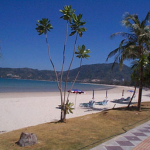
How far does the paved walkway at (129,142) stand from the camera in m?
4.05

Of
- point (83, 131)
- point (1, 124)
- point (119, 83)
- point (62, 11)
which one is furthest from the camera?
point (119, 83)

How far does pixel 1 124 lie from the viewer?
27.3ft

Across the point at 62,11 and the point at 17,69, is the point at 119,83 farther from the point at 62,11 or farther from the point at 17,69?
the point at 62,11

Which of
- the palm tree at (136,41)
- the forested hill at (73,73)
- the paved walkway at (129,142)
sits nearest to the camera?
the paved walkway at (129,142)

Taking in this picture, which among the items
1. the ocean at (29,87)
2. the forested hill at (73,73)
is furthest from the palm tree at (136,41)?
the forested hill at (73,73)

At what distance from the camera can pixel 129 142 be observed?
14.5 feet

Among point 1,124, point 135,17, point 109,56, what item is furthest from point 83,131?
point 135,17

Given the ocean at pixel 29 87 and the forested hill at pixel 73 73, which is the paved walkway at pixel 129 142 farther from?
the forested hill at pixel 73 73

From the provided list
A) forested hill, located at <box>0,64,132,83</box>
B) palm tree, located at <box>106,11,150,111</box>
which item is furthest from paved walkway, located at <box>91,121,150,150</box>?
forested hill, located at <box>0,64,132,83</box>

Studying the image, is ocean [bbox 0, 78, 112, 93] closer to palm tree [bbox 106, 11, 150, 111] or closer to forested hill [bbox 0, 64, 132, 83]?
palm tree [bbox 106, 11, 150, 111]

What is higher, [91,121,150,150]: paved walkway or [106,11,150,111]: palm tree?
[106,11,150,111]: palm tree

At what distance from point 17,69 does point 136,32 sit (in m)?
132

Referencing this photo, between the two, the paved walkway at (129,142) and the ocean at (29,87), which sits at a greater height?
the paved walkway at (129,142)

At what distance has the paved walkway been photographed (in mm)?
4051
